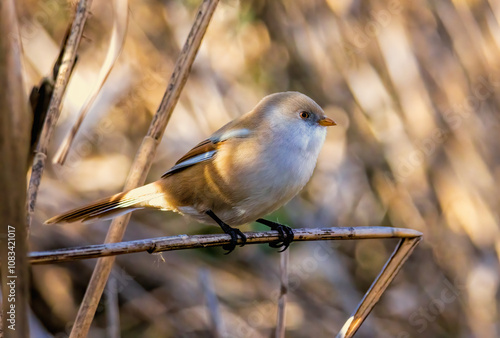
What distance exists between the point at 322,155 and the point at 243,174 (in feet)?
7.99

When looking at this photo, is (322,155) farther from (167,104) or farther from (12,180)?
(12,180)

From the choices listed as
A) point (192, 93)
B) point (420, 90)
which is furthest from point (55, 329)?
point (420, 90)

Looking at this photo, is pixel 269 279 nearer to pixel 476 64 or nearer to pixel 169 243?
pixel 476 64

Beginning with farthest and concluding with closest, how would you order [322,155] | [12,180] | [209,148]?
1. [322,155]
2. [209,148]
3. [12,180]

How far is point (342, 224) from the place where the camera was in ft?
15.9

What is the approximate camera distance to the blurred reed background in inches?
174

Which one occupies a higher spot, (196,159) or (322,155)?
(322,155)

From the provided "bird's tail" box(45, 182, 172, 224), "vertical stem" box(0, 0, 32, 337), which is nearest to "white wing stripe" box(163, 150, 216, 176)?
"bird's tail" box(45, 182, 172, 224)

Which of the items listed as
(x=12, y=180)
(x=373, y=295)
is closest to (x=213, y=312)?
(x=373, y=295)

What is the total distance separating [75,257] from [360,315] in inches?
44.0

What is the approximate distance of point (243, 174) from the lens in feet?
8.66

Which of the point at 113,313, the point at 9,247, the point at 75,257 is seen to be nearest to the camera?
the point at 9,247

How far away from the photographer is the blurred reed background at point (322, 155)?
4426mm

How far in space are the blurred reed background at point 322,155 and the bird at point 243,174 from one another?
5.53 feet
